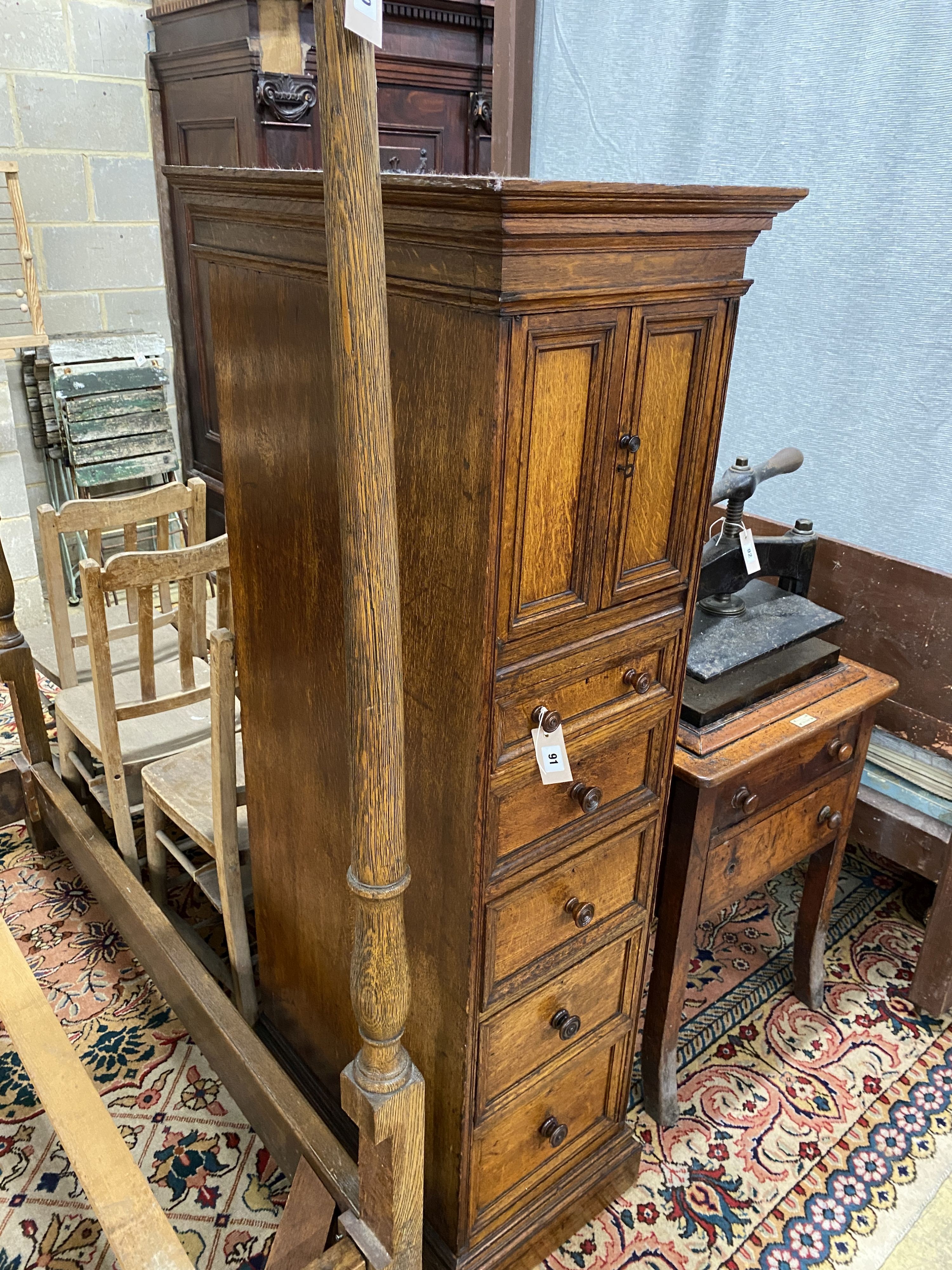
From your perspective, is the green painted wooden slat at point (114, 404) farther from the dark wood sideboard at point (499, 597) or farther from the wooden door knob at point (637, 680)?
the wooden door knob at point (637, 680)

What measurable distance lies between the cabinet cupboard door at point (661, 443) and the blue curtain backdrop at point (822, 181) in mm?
972

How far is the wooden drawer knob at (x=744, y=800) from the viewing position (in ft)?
5.14

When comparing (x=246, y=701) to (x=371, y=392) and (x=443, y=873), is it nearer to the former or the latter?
(x=443, y=873)

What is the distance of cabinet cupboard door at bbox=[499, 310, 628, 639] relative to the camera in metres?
0.96

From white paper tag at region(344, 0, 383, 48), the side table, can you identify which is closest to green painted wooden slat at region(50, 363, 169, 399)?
the side table

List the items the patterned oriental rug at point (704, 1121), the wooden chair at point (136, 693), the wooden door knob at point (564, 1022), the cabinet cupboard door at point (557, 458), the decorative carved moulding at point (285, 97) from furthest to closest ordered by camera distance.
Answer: the decorative carved moulding at point (285, 97) < the wooden chair at point (136, 693) < the patterned oriental rug at point (704, 1121) < the wooden door knob at point (564, 1022) < the cabinet cupboard door at point (557, 458)

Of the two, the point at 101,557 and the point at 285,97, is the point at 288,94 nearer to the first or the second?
the point at 285,97

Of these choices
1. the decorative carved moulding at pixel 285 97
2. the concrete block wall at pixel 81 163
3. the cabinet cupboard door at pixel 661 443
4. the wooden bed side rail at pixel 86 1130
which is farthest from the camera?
the concrete block wall at pixel 81 163

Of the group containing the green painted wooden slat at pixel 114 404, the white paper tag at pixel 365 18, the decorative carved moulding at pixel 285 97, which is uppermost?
the decorative carved moulding at pixel 285 97

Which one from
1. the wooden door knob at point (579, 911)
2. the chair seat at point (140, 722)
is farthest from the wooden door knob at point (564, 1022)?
the chair seat at point (140, 722)

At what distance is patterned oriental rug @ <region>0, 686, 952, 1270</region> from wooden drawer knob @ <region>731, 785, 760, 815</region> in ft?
2.04

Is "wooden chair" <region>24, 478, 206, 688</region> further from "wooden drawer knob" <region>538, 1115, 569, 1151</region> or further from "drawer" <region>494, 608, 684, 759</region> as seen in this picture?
"wooden drawer knob" <region>538, 1115, 569, 1151</region>

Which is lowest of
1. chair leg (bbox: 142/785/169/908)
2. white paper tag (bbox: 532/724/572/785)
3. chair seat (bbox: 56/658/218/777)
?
chair leg (bbox: 142/785/169/908)

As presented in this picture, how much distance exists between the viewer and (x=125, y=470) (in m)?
3.64
